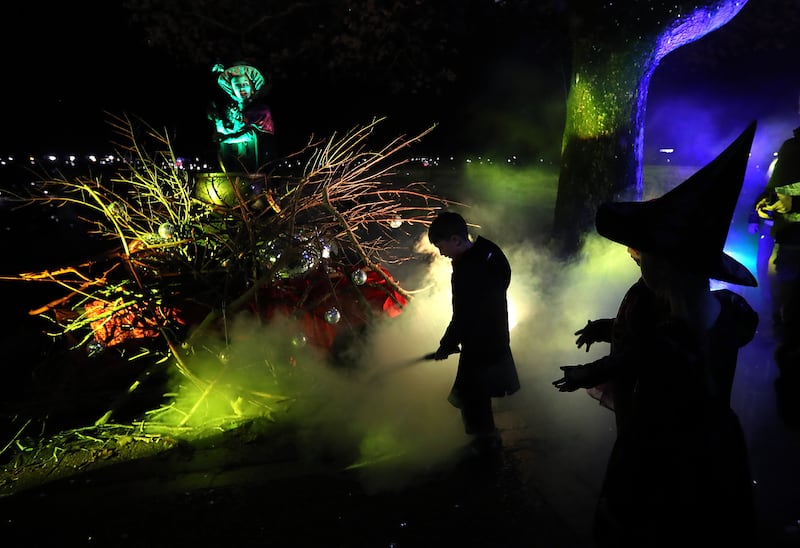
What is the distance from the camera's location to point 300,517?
3537mm

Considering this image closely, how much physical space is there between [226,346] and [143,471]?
1.39m

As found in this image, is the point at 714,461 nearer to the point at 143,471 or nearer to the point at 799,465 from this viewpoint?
the point at 799,465

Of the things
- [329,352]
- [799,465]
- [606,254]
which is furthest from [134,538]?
[606,254]

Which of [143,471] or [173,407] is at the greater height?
[173,407]

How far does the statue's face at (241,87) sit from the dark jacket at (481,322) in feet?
17.8

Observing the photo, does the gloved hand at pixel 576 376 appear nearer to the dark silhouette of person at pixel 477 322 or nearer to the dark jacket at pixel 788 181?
the dark silhouette of person at pixel 477 322

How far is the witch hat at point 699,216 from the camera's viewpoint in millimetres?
2014

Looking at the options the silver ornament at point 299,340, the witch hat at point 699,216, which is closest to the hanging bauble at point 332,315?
the silver ornament at point 299,340

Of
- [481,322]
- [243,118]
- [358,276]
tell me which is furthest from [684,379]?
[243,118]

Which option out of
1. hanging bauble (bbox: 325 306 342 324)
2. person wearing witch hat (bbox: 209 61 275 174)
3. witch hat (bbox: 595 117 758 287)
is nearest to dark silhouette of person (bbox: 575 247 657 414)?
witch hat (bbox: 595 117 758 287)

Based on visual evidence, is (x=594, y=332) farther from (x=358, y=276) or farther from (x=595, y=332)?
(x=358, y=276)

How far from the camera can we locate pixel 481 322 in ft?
12.5

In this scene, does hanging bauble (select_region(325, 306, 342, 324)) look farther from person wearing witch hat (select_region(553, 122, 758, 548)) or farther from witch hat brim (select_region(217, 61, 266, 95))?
witch hat brim (select_region(217, 61, 266, 95))

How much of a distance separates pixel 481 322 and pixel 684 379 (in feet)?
5.91
